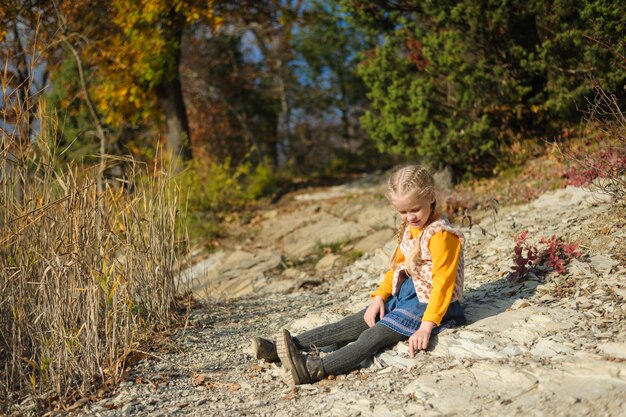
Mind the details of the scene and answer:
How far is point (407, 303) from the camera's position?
314 cm

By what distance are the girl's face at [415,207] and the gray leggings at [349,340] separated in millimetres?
559

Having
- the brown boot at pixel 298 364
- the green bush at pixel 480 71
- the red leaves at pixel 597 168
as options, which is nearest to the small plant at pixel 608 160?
the red leaves at pixel 597 168

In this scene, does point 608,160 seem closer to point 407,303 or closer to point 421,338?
point 407,303

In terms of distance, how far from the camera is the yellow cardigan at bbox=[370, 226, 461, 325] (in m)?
2.94

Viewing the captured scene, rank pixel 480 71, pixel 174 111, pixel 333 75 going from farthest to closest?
pixel 333 75 → pixel 174 111 → pixel 480 71

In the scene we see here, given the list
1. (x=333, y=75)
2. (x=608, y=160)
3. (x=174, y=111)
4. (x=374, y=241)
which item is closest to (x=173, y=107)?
(x=174, y=111)

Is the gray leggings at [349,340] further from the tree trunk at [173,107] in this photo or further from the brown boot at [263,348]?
the tree trunk at [173,107]

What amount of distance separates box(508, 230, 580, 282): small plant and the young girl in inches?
26.6

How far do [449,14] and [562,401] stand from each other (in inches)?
212

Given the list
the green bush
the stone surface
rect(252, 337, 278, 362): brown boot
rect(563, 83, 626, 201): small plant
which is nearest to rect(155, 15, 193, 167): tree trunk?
the green bush

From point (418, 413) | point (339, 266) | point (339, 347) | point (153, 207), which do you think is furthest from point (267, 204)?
point (418, 413)

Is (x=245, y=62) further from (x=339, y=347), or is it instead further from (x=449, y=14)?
(x=339, y=347)

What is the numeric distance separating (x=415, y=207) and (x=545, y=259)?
1245 millimetres

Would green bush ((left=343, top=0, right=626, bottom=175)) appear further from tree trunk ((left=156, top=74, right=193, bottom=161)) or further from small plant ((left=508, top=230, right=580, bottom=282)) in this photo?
tree trunk ((left=156, top=74, right=193, bottom=161))
